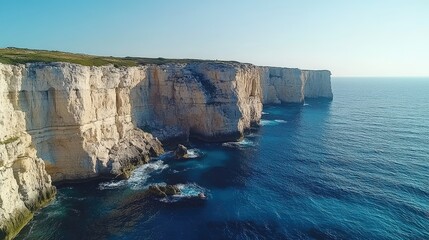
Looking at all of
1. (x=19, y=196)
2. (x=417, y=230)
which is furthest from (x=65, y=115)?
(x=417, y=230)

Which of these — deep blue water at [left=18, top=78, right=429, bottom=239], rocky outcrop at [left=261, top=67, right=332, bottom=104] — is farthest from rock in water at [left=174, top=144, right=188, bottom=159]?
rocky outcrop at [left=261, top=67, right=332, bottom=104]

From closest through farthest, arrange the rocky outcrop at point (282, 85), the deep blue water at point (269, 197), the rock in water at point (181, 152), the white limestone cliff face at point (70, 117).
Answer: the deep blue water at point (269, 197), the white limestone cliff face at point (70, 117), the rock in water at point (181, 152), the rocky outcrop at point (282, 85)

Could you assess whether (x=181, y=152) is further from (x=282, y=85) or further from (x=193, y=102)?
(x=282, y=85)

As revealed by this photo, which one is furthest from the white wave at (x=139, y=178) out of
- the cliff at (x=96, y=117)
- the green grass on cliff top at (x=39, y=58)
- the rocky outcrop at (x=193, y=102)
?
the green grass on cliff top at (x=39, y=58)

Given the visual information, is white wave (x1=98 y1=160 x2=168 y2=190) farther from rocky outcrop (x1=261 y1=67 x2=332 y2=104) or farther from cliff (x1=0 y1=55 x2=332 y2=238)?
rocky outcrop (x1=261 y1=67 x2=332 y2=104)

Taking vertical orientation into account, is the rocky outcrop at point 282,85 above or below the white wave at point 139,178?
above

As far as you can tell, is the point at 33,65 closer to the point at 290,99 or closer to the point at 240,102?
the point at 240,102

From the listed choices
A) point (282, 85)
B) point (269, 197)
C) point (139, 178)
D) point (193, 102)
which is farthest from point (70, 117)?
point (282, 85)

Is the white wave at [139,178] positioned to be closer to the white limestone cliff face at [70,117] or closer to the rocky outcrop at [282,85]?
the white limestone cliff face at [70,117]
